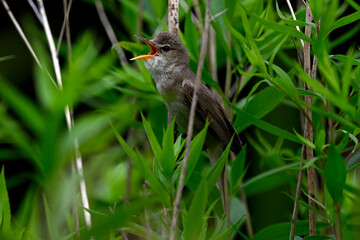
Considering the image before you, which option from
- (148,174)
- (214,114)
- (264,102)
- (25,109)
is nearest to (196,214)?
(148,174)

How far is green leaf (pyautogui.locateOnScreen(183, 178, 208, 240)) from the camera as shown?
0.86m

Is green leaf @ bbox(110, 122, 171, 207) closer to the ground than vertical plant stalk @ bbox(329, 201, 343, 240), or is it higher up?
higher up

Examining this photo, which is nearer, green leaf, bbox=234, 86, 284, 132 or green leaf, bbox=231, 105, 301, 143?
green leaf, bbox=231, 105, 301, 143

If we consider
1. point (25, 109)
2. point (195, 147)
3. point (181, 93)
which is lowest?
point (181, 93)

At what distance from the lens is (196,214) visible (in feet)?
2.86

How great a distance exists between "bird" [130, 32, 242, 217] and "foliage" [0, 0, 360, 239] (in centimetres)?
7

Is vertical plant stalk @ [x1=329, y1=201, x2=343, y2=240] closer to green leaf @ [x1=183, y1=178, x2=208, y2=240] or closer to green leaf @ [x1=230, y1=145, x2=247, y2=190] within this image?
green leaf @ [x1=183, y1=178, x2=208, y2=240]

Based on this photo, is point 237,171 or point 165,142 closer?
point 165,142

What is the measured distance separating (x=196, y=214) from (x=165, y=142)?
0.52ft

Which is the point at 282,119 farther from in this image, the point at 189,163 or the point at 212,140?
the point at 189,163

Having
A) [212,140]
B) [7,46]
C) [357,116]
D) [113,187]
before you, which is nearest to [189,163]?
[357,116]

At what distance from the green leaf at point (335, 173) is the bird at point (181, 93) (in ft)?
2.42

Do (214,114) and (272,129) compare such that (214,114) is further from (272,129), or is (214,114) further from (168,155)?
(168,155)

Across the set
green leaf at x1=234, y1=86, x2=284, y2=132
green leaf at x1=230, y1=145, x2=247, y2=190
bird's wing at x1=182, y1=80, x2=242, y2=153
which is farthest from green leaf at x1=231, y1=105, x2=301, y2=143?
bird's wing at x1=182, y1=80, x2=242, y2=153
